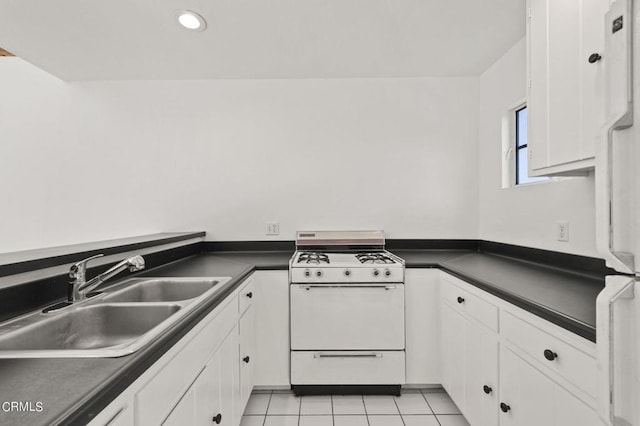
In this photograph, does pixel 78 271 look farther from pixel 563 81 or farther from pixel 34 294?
pixel 563 81

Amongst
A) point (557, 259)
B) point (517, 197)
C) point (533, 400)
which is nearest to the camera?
point (533, 400)

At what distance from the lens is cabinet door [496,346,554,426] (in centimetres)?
118

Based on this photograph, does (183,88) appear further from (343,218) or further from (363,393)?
(363,393)

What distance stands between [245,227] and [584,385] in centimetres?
238

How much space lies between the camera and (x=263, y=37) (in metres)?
2.23

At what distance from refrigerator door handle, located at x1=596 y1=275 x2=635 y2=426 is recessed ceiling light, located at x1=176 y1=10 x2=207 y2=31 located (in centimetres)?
233

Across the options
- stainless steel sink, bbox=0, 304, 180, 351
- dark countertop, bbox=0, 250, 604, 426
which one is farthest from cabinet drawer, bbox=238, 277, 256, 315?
stainless steel sink, bbox=0, 304, 180, 351

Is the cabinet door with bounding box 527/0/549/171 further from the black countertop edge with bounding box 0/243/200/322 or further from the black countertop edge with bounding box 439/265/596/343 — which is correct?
the black countertop edge with bounding box 0/243/200/322

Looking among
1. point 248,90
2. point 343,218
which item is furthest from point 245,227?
point 248,90

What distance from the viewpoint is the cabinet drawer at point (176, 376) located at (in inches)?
33.1

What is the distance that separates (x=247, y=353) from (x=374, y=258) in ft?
3.45

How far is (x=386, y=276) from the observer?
2.16 meters

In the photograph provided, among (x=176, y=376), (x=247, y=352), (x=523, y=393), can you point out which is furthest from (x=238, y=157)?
(x=523, y=393)

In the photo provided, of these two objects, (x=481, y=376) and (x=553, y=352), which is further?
(x=481, y=376)
